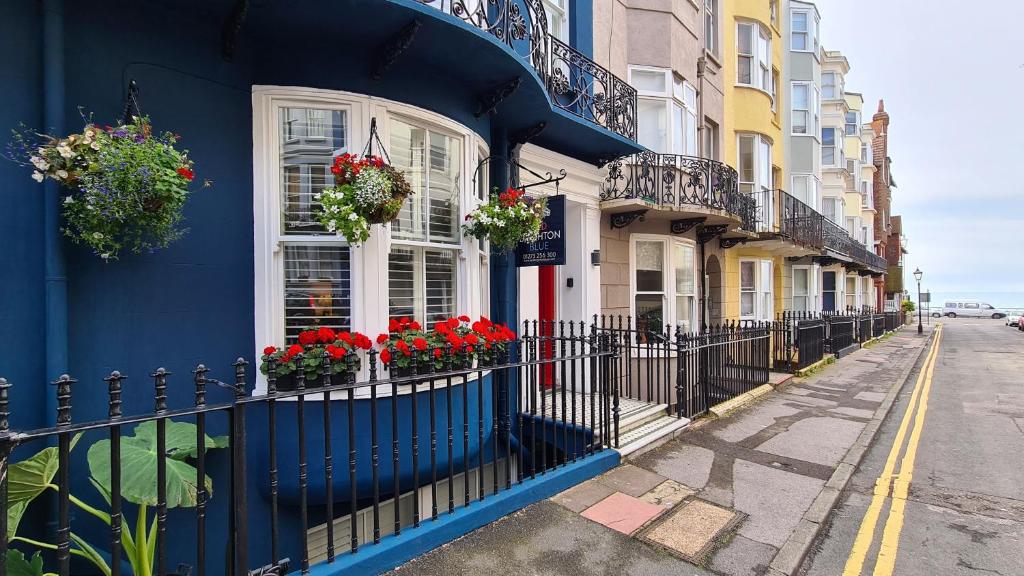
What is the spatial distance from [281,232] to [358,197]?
0.94m

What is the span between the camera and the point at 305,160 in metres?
4.28

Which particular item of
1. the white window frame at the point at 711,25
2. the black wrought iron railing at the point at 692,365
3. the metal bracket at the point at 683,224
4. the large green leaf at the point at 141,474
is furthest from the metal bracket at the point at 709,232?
the large green leaf at the point at 141,474

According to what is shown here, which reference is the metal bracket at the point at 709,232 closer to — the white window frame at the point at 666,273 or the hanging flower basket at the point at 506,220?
the white window frame at the point at 666,273

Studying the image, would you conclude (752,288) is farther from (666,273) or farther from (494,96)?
(494,96)

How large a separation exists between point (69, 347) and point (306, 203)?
190 centimetres

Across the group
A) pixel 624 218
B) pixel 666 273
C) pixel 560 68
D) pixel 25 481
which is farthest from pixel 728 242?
pixel 25 481

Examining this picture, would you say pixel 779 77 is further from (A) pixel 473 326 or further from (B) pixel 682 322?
(A) pixel 473 326

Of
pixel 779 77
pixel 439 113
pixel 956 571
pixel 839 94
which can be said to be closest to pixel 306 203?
pixel 439 113

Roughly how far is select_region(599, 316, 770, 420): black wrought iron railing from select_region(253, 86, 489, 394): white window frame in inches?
115

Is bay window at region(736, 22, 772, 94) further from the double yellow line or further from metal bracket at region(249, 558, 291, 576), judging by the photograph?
metal bracket at region(249, 558, 291, 576)

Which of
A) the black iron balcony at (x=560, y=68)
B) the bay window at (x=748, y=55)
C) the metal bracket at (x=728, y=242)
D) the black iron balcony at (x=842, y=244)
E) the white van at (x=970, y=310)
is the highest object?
the bay window at (x=748, y=55)

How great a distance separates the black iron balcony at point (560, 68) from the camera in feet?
17.7

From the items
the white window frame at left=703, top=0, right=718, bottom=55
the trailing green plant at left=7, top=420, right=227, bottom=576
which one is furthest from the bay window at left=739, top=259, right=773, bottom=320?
the trailing green plant at left=7, top=420, right=227, bottom=576

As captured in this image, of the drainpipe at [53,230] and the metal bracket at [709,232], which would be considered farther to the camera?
the metal bracket at [709,232]
